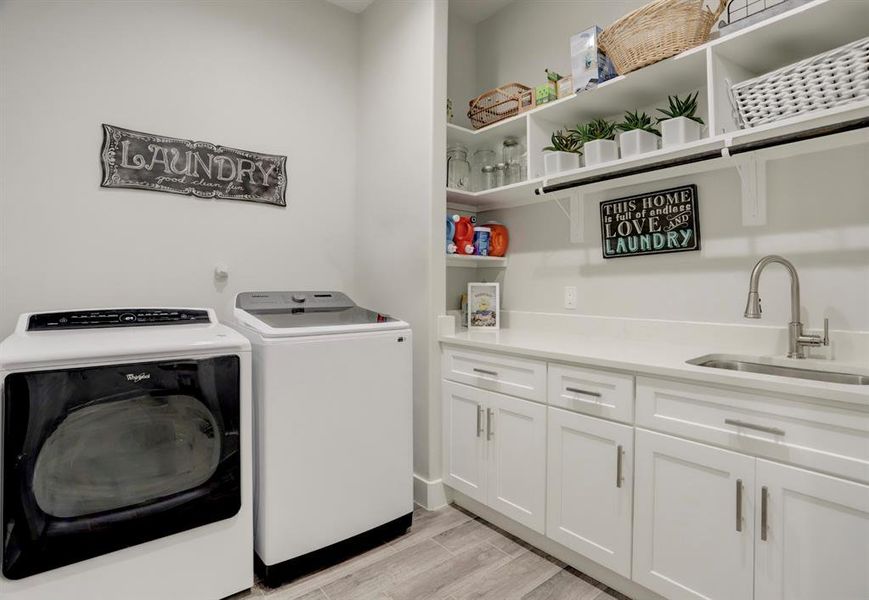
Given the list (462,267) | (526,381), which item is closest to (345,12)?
(462,267)

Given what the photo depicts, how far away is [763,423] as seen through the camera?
49.2 inches

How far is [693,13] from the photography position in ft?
5.35

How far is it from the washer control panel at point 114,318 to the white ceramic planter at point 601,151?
182cm

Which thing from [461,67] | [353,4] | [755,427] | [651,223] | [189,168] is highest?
[353,4]

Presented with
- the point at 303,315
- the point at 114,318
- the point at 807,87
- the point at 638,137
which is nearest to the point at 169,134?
the point at 114,318

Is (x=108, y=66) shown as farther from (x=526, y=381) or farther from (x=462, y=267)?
(x=526, y=381)

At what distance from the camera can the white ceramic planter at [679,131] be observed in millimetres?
1700

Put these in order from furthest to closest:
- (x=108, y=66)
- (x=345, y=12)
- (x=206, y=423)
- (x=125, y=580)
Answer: (x=345, y=12) → (x=108, y=66) → (x=206, y=423) → (x=125, y=580)

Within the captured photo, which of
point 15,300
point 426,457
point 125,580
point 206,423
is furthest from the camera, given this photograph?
point 426,457

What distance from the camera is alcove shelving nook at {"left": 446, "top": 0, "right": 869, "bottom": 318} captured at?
141 centimetres

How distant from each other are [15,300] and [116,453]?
0.90m

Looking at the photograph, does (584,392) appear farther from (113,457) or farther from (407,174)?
(113,457)

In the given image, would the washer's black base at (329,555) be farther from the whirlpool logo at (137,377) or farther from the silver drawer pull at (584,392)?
the silver drawer pull at (584,392)

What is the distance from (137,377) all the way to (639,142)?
6.65 ft
